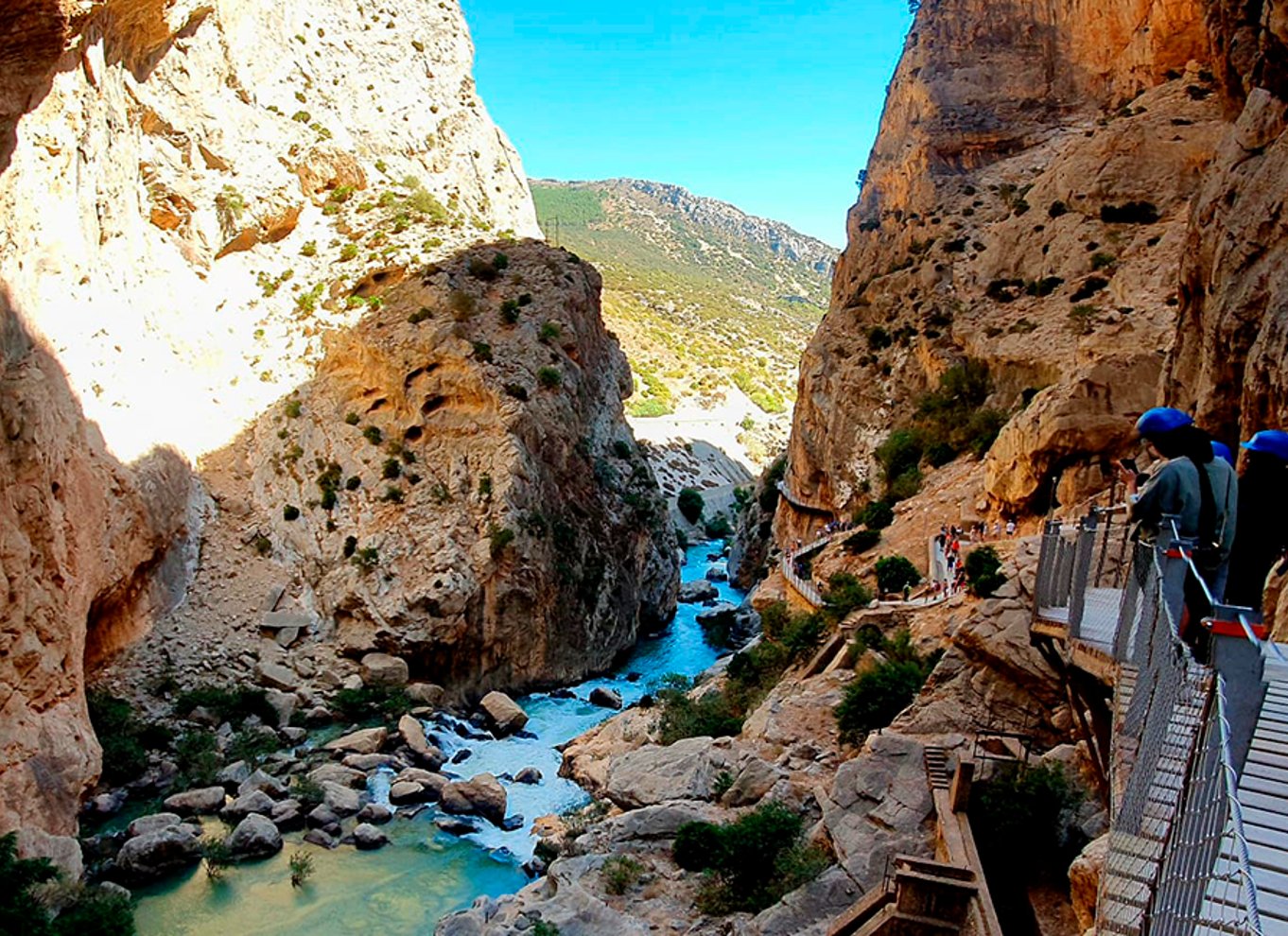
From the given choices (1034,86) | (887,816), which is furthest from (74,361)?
(1034,86)

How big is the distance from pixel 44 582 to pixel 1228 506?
61.8 feet

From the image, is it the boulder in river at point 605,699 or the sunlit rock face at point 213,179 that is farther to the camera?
the boulder in river at point 605,699

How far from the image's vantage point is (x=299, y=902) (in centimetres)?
1658

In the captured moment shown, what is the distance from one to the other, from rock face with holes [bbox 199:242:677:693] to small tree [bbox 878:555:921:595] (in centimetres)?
1214

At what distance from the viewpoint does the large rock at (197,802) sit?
19422mm

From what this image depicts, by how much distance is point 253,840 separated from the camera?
17938mm

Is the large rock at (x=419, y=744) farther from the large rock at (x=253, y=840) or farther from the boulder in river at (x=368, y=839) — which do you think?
the large rock at (x=253, y=840)

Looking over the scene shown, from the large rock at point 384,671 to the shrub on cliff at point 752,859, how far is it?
15.5 m

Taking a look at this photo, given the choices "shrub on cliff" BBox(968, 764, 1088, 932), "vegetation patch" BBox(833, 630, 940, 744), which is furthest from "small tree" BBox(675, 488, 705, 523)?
"shrub on cliff" BBox(968, 764, 1088, 932)

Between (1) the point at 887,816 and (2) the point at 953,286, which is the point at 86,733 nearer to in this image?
(1) the point at 887,816

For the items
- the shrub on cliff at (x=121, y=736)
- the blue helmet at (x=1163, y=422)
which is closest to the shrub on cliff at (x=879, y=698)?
the blue helmet at (x=1163, y=422)

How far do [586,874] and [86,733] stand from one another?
10857 mm

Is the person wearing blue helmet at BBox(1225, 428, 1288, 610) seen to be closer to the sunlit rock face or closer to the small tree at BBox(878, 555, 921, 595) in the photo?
the small tree at BBox(878, 555, 921, 595)

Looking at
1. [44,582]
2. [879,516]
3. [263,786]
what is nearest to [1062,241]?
[879,516]
